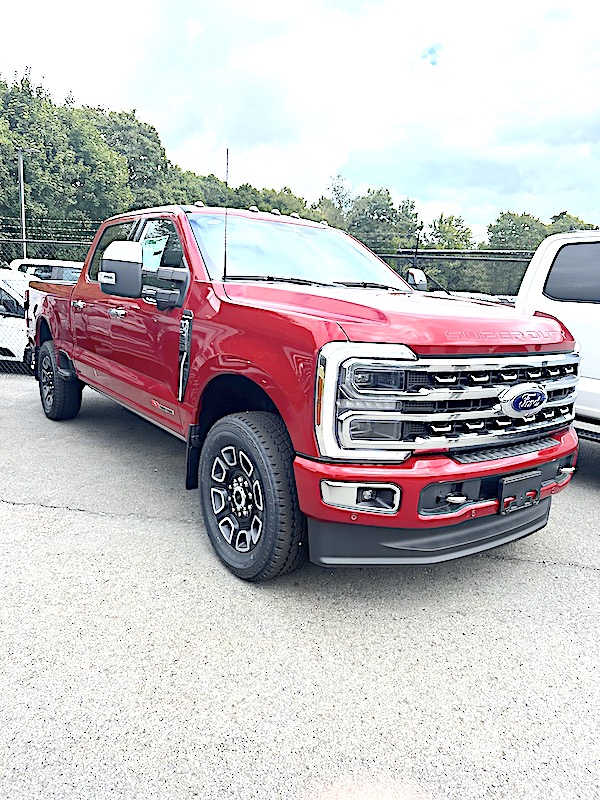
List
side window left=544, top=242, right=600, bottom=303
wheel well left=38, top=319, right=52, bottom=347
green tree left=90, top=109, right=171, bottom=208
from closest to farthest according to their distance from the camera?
side window left=544, top=242, right=600, bottom=303
wheel well left=38, top=319, right=52, bottom=347
green tree left=90, top=109, right=171, bottom=208

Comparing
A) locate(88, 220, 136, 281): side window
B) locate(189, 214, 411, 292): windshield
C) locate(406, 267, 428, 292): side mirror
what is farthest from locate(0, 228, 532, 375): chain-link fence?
locate(88, 220, 136, 281): side window

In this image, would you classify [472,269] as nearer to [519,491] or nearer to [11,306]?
[11,306]

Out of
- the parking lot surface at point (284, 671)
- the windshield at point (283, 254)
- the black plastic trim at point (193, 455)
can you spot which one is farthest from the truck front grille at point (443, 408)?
the windshield at point (283, 254)

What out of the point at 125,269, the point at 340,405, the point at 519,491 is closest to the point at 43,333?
the point at 125,269

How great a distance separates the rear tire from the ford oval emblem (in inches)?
180

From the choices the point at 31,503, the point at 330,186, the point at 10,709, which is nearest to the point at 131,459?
the point at 31,503

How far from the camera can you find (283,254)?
4.33 meters

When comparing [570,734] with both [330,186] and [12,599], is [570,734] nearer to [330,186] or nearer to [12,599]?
[12,599]

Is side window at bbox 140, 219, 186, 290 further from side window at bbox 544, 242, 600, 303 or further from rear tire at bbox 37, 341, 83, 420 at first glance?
side window at bbox 544, 242, 600, 303

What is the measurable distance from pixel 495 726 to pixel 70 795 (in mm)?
1487

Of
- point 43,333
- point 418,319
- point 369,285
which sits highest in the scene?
point 369,285

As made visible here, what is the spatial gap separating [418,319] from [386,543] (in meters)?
1.02

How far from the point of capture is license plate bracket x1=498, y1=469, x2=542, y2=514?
122 inches

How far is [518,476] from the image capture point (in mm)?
3176
